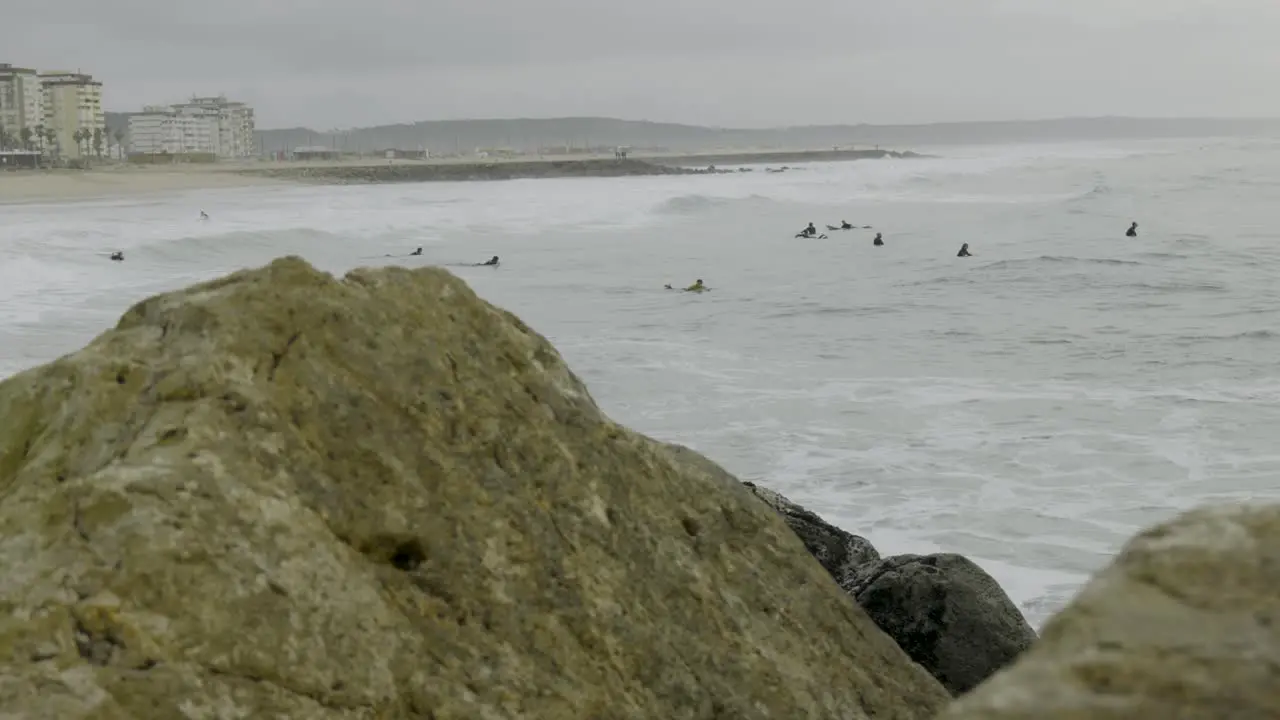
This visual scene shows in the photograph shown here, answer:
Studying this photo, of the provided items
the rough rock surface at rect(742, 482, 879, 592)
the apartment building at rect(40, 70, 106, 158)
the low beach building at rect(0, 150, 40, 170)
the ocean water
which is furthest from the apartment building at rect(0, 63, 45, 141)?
the rough rock surface at rect(742, 482, 879, 592)

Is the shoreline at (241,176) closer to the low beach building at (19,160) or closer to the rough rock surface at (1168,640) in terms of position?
the low beach building at (19,160)

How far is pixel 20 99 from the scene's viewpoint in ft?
557

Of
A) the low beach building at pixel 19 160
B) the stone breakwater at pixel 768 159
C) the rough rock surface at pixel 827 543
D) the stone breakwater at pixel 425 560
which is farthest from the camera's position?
the stone breakwater at pixel 768 159

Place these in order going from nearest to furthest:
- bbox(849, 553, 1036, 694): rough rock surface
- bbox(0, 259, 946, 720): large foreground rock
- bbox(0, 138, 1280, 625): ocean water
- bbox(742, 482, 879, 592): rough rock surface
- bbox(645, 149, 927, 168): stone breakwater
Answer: bbox(0, 259, 946, 720): large foreground rock, bbox(849, 553, 1036, 694): rough rock surface, bbox(742, 482, 879, 592): rough rock surface, bbox(0, 138, 1280, 625): ocean water, bbox(645, 149, 927, 168): stone breakwater

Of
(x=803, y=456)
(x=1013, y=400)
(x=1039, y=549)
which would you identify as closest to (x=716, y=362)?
(x=1013, y=400)

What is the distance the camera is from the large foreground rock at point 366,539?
2.35m

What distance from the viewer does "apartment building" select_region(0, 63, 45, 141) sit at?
552 ft

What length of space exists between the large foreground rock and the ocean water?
542 centimetres

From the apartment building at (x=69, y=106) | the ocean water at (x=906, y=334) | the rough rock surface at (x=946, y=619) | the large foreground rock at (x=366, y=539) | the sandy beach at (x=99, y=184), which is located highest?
the apartment building at (x=69, y=106)

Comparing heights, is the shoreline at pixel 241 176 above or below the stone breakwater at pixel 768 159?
below

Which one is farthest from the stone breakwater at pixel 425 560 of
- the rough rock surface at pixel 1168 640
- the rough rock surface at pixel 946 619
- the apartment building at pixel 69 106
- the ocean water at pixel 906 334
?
the apartment building at pixel 69 106

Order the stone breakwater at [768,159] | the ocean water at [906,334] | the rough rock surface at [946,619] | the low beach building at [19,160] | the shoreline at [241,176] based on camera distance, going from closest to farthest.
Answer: the rough rock surface at [946,619] < the ocean water at [906,334] < the shoreline at [241,176] < the low beach building at [19,160] < the stone breakwater at [768,159]

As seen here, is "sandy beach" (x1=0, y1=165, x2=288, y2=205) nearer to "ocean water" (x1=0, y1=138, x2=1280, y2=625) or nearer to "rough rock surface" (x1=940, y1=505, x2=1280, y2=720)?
"ocean water" (x1=0, y1=138, x2=1280, y2=625)

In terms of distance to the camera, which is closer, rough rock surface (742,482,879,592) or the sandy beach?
rough rock surface (742,482,879,592)
